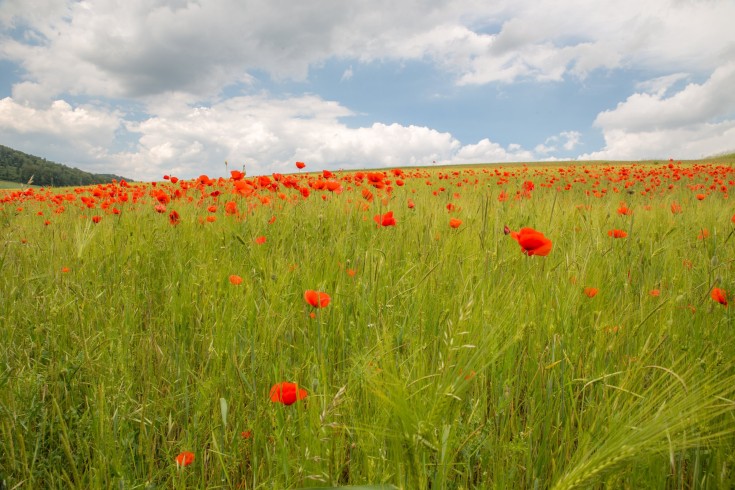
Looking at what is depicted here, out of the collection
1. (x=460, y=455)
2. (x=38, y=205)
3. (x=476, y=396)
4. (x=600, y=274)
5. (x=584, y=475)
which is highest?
(x=38, y=205)

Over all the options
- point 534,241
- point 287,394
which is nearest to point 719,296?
point 534,241

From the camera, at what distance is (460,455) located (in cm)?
123

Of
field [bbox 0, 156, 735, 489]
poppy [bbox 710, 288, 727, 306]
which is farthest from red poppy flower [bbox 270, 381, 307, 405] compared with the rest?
poppy [bbox 710, 288, 727, 306]

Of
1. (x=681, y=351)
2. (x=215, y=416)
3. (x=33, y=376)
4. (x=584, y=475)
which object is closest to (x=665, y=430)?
(x=584, y=475)

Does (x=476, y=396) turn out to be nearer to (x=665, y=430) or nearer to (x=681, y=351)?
(x=665, y=430)

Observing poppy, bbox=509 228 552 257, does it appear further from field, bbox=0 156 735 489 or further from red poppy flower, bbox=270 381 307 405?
red poppy flower, bbox=270 381 307 405

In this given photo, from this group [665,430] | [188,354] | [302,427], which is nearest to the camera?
[665,430]

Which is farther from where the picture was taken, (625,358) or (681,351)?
(681,351)

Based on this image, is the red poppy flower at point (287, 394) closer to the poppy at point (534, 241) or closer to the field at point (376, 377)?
the field at point (376, 377)

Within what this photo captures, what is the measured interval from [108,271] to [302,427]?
1.87 meters

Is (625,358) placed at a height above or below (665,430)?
below

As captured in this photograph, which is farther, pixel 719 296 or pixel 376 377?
pixel 719 296

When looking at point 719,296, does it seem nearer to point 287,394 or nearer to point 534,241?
point 534,241

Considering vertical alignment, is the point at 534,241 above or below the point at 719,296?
above
